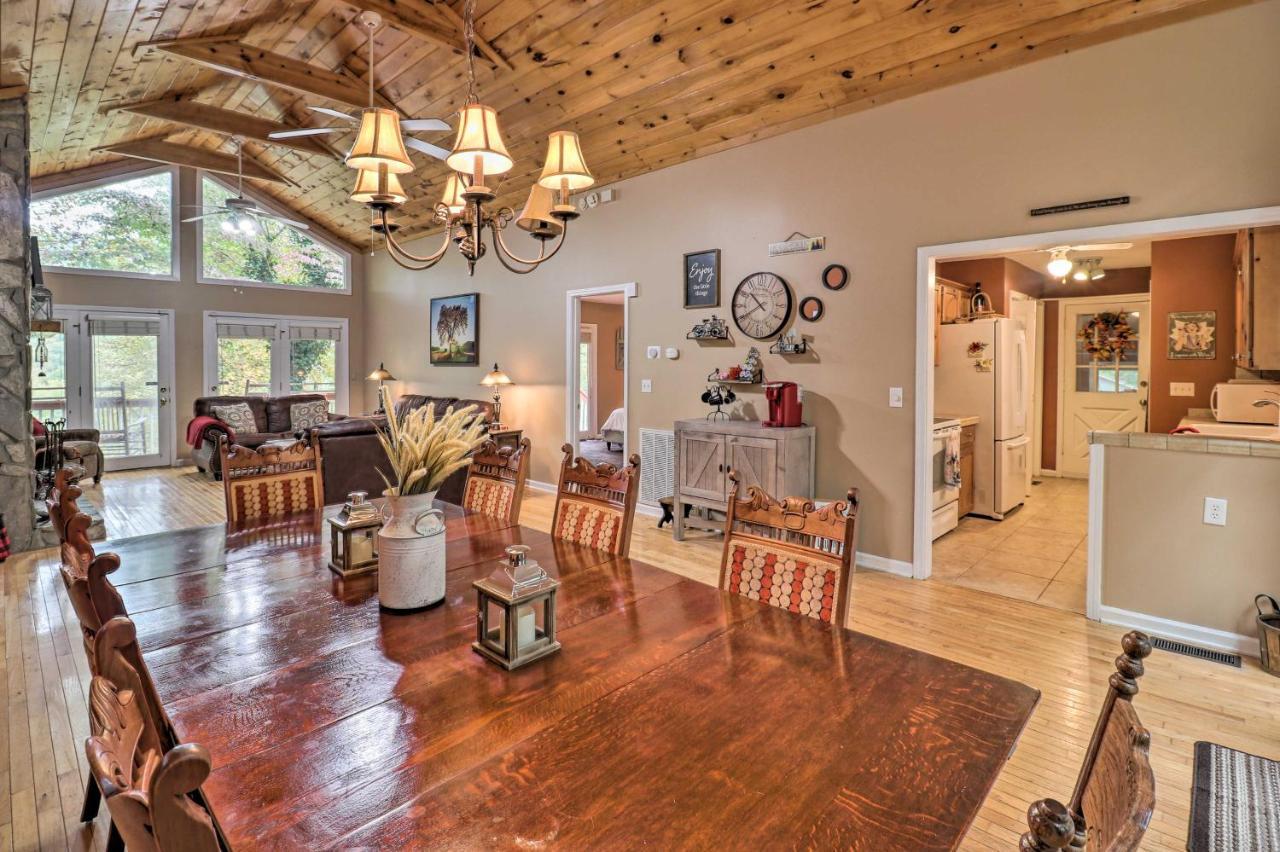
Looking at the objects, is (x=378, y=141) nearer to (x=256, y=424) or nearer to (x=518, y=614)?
(x=518, y=614)

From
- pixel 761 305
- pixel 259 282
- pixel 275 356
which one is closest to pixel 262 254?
pixel 259 282

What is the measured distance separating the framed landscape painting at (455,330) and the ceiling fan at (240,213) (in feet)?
5.72

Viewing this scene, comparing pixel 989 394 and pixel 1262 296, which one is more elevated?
pixel 1262 296

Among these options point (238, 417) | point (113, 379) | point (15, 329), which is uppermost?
point (15, 329)

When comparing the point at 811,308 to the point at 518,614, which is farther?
the point at 811,308

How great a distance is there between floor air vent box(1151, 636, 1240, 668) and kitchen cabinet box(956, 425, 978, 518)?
2398mm

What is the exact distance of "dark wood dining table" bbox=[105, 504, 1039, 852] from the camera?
86cm

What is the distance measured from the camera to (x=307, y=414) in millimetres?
8531

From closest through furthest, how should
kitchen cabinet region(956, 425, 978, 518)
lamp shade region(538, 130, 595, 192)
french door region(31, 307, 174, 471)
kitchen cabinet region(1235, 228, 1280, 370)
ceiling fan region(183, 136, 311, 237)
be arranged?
lamp shade region(538, 130, 595, 192) → kitchen cabinet region(1235, 228, 1280, 370) → kitchen cabinet region(956, 425, 978, 518) → ceiling fan region(183, 136, 311, 237) → french door region(31, 307, 174, 471)

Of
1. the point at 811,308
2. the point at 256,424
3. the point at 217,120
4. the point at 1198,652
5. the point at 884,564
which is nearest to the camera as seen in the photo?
the point at 1198,652

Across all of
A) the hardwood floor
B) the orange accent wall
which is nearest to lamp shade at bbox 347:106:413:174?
the hardwood floor

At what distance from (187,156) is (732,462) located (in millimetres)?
7190

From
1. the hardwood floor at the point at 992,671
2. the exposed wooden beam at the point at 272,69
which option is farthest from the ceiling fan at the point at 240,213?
the hardwood floor at the point at 992,671

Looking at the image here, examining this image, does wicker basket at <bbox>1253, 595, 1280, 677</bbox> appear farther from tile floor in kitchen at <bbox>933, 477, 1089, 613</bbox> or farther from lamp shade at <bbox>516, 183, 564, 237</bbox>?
lamp shade at <bbox>516, 183, 564, 237</bbox>
